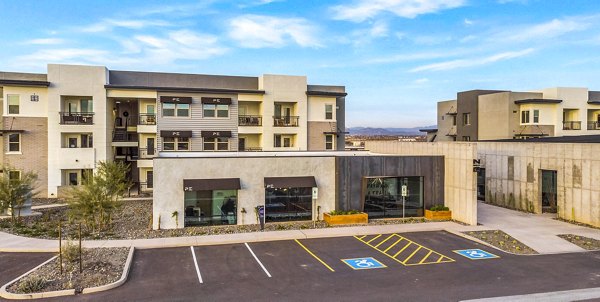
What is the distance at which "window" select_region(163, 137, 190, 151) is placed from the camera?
127 ft

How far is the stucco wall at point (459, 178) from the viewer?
25.5 meters

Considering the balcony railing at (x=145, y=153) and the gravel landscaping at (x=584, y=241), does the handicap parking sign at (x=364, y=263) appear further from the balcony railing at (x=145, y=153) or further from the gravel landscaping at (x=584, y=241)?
the balcony railing at (x=145, y=153)

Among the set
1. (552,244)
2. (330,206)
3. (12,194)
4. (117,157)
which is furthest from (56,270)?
(117,157)

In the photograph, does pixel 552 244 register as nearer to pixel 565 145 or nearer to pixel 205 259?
pixel 565 145

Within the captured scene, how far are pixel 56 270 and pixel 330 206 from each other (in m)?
15.4

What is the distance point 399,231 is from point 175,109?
23.9 m

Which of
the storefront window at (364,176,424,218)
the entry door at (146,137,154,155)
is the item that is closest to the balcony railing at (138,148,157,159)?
the entry door at (146,137,154,155)

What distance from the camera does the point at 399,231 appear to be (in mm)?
23688

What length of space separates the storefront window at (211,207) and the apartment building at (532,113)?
36164mm

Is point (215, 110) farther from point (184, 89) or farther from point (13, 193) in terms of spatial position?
point (13, 193)

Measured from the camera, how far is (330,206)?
87.5ft

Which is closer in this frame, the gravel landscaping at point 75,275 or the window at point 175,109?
the gravel landscaping at point 75,275

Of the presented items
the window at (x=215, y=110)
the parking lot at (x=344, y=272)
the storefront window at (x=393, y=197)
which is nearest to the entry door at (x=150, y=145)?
the window at (x=215, y=110)

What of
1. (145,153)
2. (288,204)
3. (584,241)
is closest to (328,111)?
(145,153)
